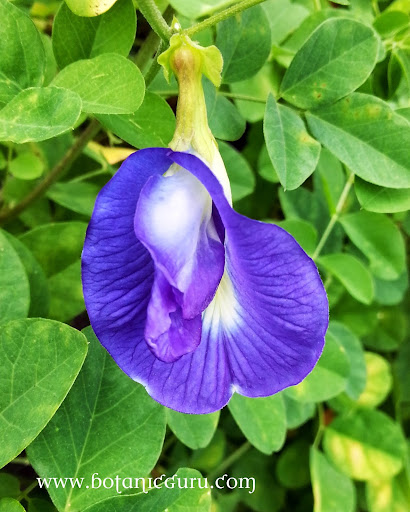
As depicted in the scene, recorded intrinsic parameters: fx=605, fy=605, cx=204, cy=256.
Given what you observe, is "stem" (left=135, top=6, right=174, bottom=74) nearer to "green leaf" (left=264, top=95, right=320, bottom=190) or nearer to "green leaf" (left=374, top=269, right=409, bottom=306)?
"green leaf" (left=264, top=95, right=320, bottom=190)

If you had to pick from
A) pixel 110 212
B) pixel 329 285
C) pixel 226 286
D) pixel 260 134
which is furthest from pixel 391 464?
pixel 110 212

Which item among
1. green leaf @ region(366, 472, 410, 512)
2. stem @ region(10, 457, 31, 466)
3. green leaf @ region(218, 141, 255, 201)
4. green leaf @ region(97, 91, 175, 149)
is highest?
green leaf @ region(97, 91, 175, 149)

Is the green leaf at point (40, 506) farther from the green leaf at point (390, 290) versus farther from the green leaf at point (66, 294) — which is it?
the green leaf at point (390, 290)

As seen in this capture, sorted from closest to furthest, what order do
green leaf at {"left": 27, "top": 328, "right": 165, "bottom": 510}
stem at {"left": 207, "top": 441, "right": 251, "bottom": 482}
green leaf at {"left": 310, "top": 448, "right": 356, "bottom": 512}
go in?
1. green leaf at {"left": 27, "top": 328, "right": 165, "bottom": 510}
2. green leaf at {"left": 310, "top": 448, "right": 356, "bottom": 512}
3. stem at {"left": 207, "top": 441, "right": 251, "bottom": 482}

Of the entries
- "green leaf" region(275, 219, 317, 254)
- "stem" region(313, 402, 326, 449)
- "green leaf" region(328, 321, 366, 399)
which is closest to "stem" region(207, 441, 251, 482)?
"stem" region(313, 402, 326, 449)

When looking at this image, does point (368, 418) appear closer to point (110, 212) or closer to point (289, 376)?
point (289, 376)

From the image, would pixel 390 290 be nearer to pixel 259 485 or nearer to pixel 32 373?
pixel 259 485

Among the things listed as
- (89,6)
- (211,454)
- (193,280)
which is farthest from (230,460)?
(89,6)
